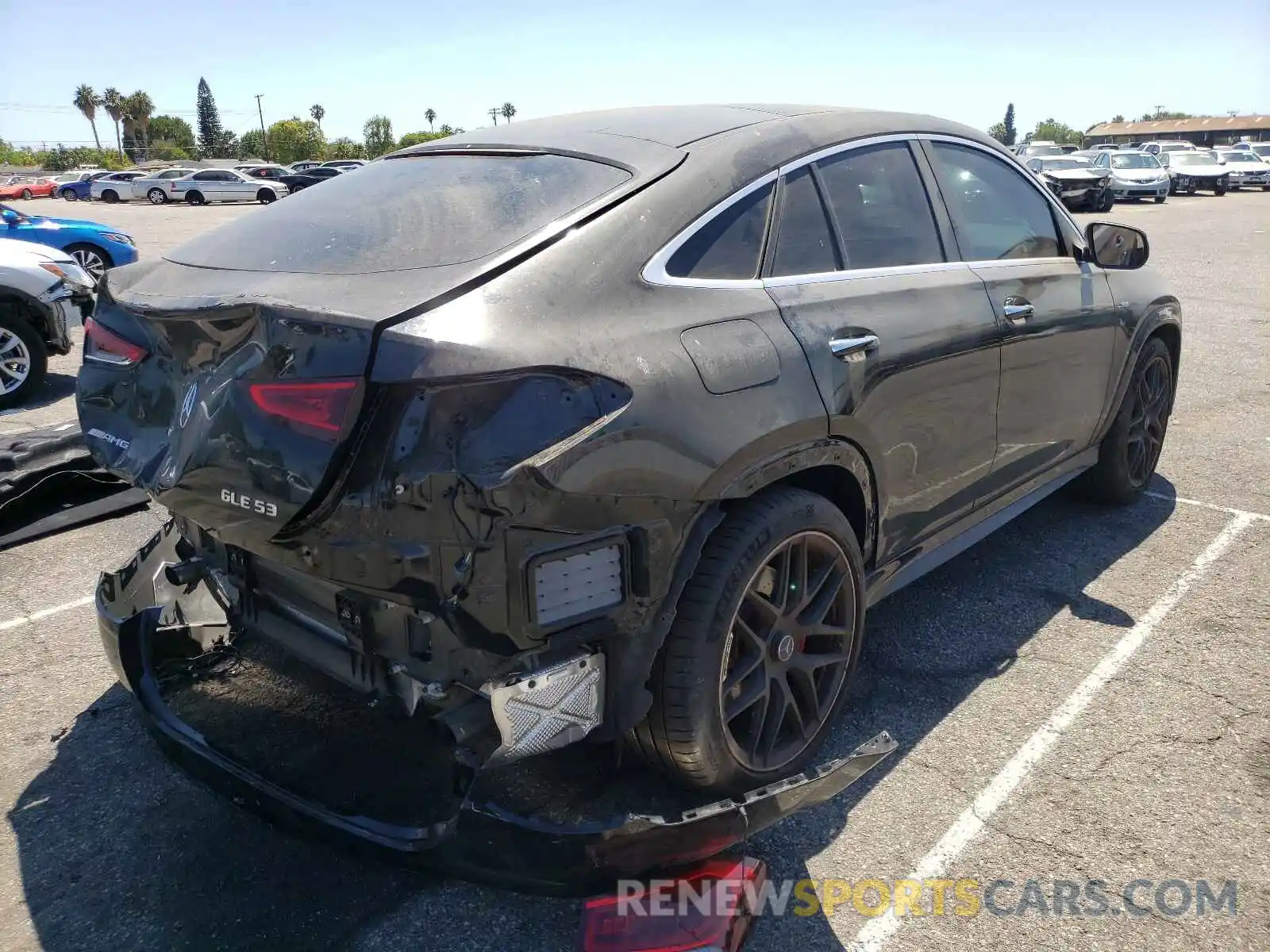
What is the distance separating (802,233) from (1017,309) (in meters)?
→ 1.11

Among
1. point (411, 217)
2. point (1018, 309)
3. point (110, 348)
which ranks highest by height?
point (411, 217)

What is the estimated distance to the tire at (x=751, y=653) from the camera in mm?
2402

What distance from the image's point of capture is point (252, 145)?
100062mm

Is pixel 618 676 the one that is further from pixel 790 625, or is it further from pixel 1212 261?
pixel 1212 261

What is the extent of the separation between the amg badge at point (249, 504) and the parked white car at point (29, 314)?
247 inches

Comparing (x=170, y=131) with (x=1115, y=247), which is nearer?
(x=1115, y=247)

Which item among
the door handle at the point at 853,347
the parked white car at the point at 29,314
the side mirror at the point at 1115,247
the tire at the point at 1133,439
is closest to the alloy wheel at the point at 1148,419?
the tire at the point at 1133,439

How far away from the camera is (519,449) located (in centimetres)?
198

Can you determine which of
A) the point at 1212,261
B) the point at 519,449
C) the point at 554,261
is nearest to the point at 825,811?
the point at 519,449

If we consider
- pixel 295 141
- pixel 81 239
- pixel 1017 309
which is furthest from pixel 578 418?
pixel 295 141

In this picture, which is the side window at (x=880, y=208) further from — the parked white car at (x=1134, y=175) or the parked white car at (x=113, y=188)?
the parked white car at (x=113, y=188)

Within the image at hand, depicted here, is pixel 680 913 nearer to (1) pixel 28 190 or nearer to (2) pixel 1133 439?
(2) pixel 1133 439

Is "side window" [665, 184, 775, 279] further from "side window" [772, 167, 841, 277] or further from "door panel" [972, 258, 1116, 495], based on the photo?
"door panel" [972, 258, 1116, 495]

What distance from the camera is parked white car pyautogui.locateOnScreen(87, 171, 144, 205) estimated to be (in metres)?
43.7
